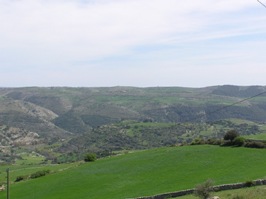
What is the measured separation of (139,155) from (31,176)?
19554mm

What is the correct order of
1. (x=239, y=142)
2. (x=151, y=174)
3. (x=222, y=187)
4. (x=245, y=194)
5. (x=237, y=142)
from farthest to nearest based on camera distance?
(x=237, y=142), (x=239, y=142), (x=151, y=174), (x=222, y=187), (x=245, y=194)

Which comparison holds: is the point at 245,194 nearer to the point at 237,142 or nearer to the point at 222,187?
the point at 222,187

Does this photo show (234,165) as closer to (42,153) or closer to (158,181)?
(158,181)

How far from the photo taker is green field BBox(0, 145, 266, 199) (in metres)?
48.9

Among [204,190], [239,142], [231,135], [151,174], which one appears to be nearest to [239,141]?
[239,142]

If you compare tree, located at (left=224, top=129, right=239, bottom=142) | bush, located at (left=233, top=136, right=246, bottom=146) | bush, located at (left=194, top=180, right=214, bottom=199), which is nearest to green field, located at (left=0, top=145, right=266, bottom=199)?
bush, located at (left=233, top=136, right=246, bottom=146)

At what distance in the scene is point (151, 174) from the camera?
189 ft

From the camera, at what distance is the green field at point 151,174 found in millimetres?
48938

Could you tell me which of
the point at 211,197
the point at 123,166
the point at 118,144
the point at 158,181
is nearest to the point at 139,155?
the point at 123,166

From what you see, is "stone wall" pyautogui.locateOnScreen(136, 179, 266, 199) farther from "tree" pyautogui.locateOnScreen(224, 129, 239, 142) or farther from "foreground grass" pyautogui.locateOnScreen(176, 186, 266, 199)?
"tree" pyautogui.locateOnScreen(224, 129, 239, 142)

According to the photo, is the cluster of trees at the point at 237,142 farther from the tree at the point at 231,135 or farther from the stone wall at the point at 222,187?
the stone wall at the point at 222,187

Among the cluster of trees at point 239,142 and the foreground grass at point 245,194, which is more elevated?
the cluster of trees at point 239,142

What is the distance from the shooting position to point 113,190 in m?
52.1

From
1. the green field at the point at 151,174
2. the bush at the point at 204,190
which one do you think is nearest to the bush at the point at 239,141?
the green field at the point at 151,174
